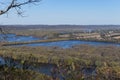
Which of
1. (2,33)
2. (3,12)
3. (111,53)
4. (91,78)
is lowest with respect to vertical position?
(111,53)

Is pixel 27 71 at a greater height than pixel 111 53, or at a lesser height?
greater

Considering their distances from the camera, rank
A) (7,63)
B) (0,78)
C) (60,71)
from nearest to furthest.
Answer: (0,78)
(60,71)
(7,63)

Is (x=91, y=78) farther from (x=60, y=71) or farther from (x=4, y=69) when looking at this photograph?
(x=4, y=69)

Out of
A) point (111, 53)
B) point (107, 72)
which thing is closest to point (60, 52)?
point (111, 53)

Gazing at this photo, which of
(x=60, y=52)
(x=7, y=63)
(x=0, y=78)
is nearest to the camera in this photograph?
(x=0, y=78)

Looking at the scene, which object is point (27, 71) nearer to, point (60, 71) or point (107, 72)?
point (60, 71)

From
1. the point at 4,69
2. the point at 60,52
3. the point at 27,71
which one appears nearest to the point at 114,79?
the point at 27,71

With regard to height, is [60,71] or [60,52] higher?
[60,71]

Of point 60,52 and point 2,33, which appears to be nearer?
point 2,33

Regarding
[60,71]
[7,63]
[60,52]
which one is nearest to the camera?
[60,71]
